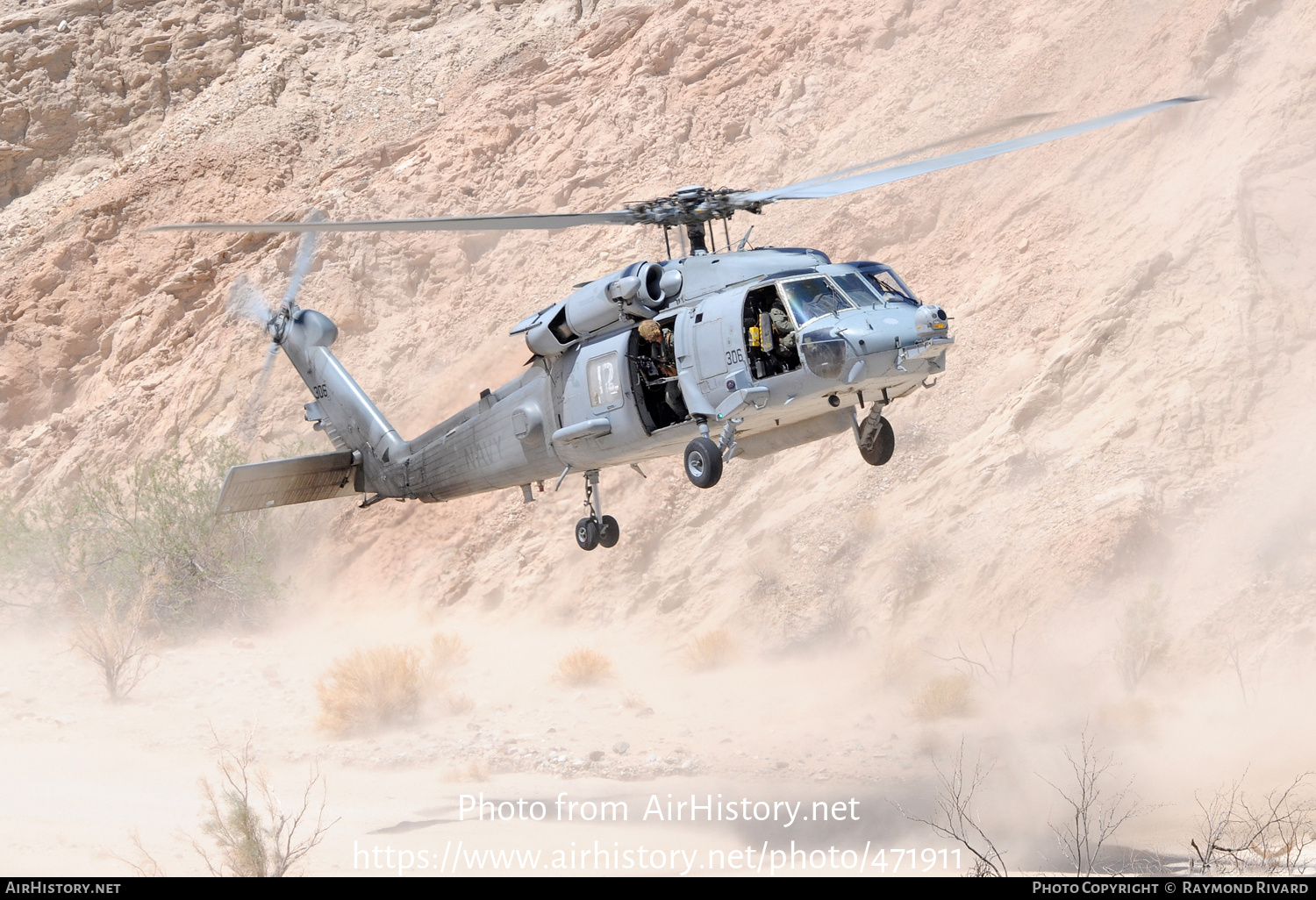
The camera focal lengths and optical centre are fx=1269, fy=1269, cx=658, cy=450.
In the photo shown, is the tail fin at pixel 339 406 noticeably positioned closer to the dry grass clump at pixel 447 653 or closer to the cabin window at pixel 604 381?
the cabin window at pixel 604 381

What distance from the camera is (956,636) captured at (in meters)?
17.6

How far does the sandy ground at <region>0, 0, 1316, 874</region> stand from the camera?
619 inches

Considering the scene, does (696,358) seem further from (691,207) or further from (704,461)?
(691,207)

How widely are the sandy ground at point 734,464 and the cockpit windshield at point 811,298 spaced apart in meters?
6.00

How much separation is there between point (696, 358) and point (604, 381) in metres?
1.15

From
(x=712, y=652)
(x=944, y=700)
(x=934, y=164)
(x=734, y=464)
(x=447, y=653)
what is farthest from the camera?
(x=734, y=464)

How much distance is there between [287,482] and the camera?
14633 mm

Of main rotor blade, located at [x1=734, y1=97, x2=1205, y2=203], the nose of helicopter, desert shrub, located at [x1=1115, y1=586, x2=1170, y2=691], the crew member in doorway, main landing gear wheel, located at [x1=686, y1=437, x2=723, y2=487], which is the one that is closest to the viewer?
main rotor blade, located at [x1=734, y1=97, x2=1205, y2=203]

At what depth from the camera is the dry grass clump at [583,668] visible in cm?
1909

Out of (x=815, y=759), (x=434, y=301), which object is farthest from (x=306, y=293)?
(x=815, y=759)

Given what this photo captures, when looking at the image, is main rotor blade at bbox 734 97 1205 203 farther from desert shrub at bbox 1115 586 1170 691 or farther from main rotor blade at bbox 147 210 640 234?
desert shrub at bbox 1115 586 1170 691

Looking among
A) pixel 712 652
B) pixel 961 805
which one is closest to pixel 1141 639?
pixel 961 805

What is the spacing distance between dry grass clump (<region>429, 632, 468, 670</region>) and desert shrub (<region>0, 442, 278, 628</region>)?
5.66m

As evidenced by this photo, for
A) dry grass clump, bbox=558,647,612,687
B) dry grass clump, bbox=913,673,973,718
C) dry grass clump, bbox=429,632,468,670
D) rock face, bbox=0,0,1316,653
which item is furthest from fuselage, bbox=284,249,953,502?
rock face, bbox=0,0,1316,653
